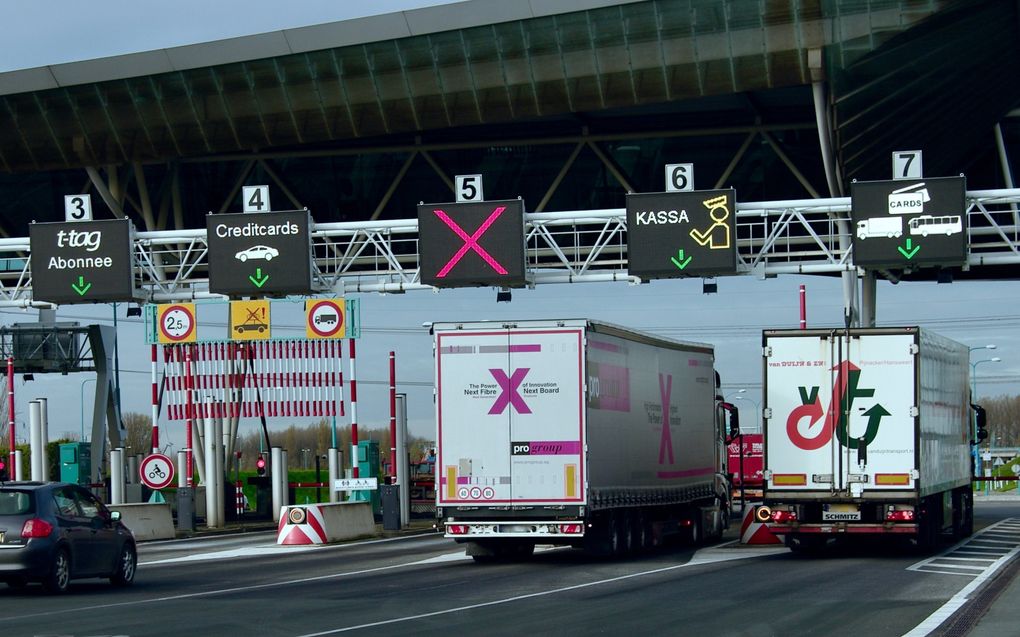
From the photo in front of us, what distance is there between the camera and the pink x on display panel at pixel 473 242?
105ft

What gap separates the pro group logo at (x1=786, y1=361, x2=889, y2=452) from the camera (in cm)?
2283

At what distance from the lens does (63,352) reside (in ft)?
187

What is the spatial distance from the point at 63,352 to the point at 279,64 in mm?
23250

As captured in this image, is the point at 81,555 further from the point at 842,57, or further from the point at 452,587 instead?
the point at 842,57

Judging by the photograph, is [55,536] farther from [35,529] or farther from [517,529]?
[517,529]

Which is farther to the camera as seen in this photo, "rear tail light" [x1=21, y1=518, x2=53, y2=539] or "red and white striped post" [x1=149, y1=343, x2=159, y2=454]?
"red and white striped post" [x1=149, y1=343, x2=159, y2=454]

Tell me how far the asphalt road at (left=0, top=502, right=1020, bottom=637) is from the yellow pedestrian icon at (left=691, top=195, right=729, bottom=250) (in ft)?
23.8

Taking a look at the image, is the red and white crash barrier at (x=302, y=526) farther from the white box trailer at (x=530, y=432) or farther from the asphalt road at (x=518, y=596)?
the white box trailer at (x=530, y=432)

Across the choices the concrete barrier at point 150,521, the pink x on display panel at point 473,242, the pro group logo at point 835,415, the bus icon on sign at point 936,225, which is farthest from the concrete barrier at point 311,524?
the bus icon on sign at point 936,225

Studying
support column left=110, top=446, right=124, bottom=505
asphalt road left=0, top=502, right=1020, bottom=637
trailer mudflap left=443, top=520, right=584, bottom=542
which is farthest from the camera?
support column left=110, top=446, right=124, bottom=505

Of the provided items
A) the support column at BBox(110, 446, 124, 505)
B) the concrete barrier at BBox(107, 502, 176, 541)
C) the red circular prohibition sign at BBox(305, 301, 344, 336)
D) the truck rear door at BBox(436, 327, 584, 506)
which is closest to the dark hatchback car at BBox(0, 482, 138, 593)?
the truck rear door at BBox(436, 327, 584, 506)

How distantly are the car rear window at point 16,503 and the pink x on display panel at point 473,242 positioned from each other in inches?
597

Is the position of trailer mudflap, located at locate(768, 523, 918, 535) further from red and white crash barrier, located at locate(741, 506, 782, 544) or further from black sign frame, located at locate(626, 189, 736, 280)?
black sign frame, located at locate(626, 189, 736, 280)

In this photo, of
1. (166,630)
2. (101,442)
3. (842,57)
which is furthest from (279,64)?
(166,630)
